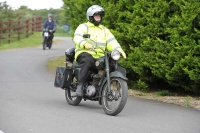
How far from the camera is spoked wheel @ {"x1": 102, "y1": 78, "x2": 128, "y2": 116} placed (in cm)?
948

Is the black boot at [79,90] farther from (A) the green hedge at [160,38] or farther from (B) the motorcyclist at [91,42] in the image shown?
(A) the green hedge at [160,38]

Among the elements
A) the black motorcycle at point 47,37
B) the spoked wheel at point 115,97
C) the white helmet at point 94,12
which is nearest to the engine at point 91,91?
the spoked wheel at point 115,97

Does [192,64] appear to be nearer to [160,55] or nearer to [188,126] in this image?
[160,55]

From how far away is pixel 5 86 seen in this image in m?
13.8

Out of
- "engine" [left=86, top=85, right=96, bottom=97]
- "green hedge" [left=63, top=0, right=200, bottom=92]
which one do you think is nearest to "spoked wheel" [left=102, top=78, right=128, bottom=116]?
"engine" [left=86, top=85, right=96, bottom=97]

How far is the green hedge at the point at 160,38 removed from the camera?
1141cm

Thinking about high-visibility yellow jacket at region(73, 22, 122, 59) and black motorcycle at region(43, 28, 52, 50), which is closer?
high-visibility yellow jacket at region(73, 22, 122, 59)

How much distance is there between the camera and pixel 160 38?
12320 millimetres

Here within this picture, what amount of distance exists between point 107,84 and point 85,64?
0.61m

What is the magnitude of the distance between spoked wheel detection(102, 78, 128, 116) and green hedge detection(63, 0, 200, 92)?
2.10 m

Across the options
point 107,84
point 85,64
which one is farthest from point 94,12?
point 107,84

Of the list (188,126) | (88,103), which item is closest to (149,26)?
(88,103)

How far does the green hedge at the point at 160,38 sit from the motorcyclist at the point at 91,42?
5.66ft

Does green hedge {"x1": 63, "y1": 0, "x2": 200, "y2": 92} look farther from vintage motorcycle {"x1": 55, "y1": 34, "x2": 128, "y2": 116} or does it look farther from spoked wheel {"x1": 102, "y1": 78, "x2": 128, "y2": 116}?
spoked wheel {"x1": 102, "y1": 78, "x2": 128, "y2": 116}
